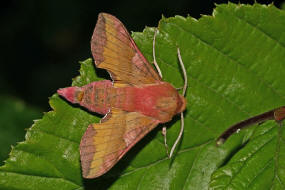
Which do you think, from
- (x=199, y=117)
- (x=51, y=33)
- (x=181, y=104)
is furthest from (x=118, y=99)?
(x=51, y=33)

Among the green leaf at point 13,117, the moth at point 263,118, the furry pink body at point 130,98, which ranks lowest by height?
the moth at point 263,118

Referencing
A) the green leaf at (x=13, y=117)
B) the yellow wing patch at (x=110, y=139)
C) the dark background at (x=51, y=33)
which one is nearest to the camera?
the yellow wing patch at (x=110, y=139)

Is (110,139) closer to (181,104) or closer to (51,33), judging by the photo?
(181,104)

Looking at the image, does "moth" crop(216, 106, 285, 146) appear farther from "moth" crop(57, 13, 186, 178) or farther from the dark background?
the dark background

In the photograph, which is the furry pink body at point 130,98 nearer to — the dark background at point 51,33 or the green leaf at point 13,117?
the green leaf at point 13,117

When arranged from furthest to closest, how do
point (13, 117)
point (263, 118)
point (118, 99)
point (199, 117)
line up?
point (13, 117), point (199, 117), point (118, 99), point (263, 118)

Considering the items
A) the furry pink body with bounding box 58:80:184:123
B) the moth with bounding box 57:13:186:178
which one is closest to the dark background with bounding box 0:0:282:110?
the moth with bounding box 57:13:186:178

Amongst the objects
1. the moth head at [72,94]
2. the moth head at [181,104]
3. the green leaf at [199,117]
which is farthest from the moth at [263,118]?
the moth head at [72,94]
